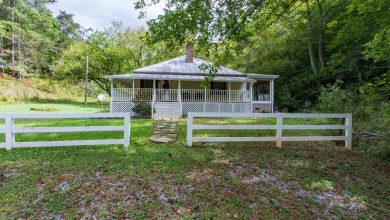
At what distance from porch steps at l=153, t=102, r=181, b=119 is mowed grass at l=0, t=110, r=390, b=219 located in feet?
26.5

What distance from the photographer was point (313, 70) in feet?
66.7

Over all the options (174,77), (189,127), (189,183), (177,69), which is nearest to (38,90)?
(177,69)

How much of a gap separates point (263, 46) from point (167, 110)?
534 inches

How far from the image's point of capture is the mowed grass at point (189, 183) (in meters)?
3.57

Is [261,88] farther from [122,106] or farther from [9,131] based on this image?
[9,131]

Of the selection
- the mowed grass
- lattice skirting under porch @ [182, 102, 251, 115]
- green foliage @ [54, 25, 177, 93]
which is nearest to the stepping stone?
the mowed grass

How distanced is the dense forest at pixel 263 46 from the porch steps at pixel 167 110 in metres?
4.55

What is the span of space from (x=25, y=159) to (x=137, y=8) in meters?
4.16

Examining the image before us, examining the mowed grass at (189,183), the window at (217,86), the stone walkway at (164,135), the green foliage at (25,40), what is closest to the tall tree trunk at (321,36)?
the window at (217,86)

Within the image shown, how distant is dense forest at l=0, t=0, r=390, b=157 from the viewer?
621cm

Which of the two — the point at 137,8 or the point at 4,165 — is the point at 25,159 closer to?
the point at 4,165

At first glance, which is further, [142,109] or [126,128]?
[142,109]

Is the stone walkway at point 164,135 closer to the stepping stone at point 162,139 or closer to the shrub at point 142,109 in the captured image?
the stepping stone at point 162,139

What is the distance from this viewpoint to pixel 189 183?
170 inches
